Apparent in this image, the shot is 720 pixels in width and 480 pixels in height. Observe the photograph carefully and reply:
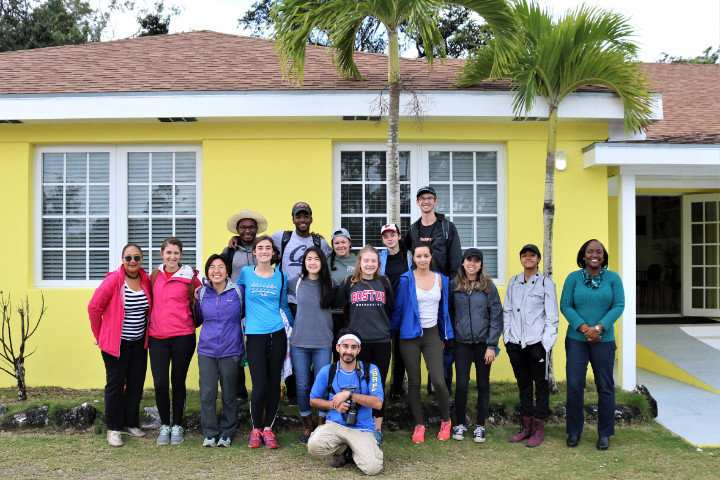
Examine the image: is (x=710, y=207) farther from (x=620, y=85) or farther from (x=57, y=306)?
(x=57, y=306)

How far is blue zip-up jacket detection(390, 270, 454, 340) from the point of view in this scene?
16.2 feet

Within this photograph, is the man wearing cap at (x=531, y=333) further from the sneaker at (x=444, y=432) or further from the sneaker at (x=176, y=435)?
the sneaker at (x=176, y=435)

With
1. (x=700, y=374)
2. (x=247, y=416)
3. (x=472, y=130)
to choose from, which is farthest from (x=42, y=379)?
(x=700, y=374)

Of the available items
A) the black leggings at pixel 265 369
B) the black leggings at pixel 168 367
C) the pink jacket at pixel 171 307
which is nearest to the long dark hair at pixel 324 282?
the black leggings at pixel 265 369

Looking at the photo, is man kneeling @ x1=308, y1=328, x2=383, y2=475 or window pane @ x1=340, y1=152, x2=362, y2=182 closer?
man kneeling @ x1=308, y1=328, x2=383, y2=475

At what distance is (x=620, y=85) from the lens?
593 cm

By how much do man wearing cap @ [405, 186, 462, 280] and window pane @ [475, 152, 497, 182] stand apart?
1.63 m

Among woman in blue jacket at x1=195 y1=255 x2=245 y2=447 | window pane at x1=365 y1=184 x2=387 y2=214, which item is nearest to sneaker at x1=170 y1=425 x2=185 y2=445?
woman in blue jacket at x1=195 y1=255 x2=245 y2=447

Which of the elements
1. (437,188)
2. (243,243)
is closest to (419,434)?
(243,243)

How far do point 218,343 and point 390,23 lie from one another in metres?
3.29

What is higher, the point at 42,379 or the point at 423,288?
the point at 423,288

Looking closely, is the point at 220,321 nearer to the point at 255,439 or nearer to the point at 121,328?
the point at 121,328

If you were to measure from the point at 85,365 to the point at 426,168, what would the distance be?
4396mm

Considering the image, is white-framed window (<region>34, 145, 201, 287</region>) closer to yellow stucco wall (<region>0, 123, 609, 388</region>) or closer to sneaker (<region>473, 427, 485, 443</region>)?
yellow stucco wall (<region>0, 123, 609, 388</region>)
